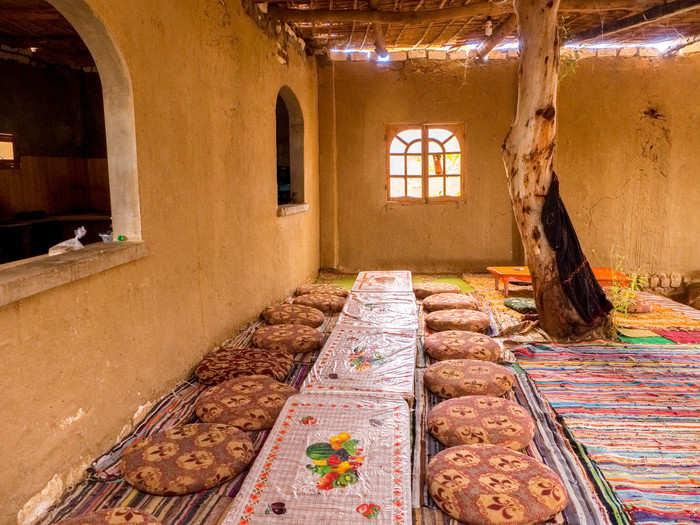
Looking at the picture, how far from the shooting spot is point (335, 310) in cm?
563

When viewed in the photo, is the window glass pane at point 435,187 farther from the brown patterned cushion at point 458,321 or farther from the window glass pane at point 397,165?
the brown patterned cushion at point 458,321

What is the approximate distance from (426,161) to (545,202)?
3677 millimetres

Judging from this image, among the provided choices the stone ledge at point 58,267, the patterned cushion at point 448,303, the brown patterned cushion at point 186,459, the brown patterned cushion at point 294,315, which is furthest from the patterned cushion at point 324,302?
the brown patterned cushion at point 186,459

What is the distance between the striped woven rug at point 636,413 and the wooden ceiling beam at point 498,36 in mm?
3600

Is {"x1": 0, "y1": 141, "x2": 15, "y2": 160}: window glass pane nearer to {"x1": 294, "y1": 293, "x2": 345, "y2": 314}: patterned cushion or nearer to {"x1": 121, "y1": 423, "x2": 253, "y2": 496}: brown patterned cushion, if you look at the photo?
{"x1": 294, "y1": 293, "x2": 345, "y2": 314}: patterned cushion

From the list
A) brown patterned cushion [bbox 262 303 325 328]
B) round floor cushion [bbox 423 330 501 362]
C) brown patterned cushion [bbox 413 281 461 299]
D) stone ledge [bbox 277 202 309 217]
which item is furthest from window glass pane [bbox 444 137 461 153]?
round floor cushion [bbox 423 330 501 362]

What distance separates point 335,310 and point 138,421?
2.74 m

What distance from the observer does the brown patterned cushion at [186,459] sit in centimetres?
240

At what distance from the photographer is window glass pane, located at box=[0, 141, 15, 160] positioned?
622cm

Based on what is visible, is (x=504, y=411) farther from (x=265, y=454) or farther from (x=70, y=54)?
(x=70, y=54)

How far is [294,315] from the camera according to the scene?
197 inches

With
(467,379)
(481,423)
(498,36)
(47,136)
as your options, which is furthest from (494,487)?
(47,136)

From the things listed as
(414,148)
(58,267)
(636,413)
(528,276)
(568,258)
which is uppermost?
(414,148)

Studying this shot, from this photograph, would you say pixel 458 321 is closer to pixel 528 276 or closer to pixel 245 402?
pixel 528 276
